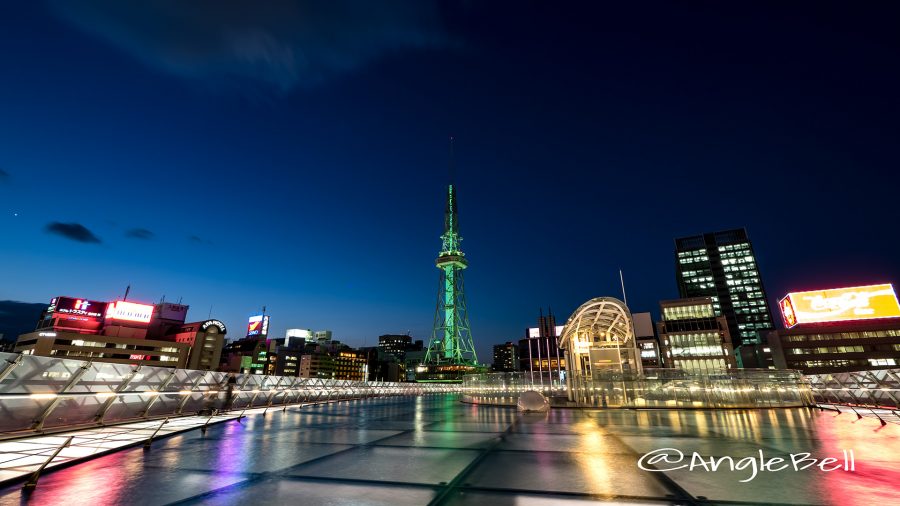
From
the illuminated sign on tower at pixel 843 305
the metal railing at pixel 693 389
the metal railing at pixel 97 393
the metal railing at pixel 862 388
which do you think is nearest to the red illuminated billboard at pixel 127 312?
the metal railing at pixel 97 393

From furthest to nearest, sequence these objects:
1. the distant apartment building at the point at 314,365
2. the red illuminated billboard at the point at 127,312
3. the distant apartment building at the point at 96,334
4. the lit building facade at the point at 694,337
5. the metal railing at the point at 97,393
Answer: the distant apartment building at the point at 314,365
the red illuminated billboard at the point at 127,312
the distant apartment building at the point at 96,334
the lit building facade at the point at 694,337
the metal railing at the point at 97,393

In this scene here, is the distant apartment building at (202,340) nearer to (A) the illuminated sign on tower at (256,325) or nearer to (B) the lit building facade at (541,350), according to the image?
(A) the illuminated sign on tower at (256,325)

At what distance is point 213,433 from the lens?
34.2ft

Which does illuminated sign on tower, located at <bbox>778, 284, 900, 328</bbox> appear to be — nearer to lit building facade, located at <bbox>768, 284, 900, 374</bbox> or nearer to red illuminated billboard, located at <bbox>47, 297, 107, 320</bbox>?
lit building facade, located at <bbox>768, 284, 900, 374</bbox>

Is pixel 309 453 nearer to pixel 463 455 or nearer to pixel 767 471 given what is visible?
pixel 463 455

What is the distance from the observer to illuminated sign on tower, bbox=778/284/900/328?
71188 millimetres

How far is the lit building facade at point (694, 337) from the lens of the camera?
3939 inches

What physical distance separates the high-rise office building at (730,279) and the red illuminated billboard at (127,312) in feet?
703

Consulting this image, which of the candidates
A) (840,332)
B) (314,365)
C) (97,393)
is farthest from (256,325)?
(840,332)

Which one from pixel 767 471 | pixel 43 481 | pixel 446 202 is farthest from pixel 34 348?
pixel 767 471

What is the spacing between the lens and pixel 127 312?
11094 centimetres

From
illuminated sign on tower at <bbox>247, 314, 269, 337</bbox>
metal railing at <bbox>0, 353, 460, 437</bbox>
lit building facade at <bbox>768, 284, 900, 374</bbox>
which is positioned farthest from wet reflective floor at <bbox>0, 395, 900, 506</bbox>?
illuminated sign on tower at <bbox>247, 314, 269, 337</bbox>

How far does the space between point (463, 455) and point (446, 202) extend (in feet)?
507

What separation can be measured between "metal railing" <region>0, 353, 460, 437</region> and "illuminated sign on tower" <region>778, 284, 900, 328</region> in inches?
3958
